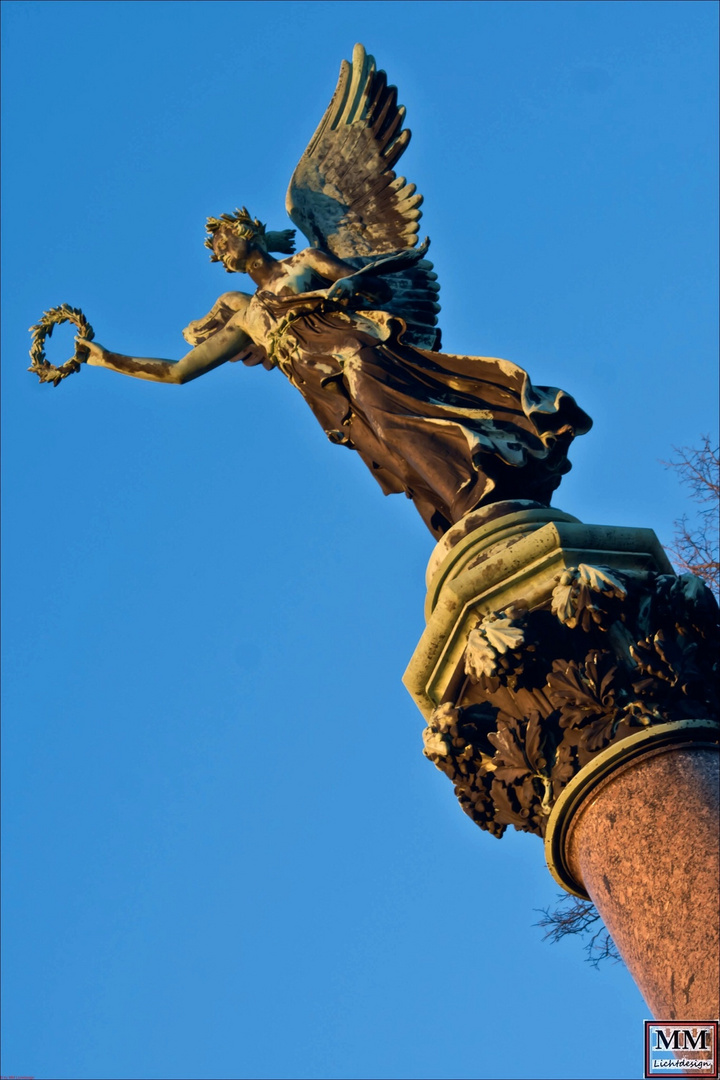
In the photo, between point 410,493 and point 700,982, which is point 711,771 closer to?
point 700,982

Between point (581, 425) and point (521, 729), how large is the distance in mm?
2147

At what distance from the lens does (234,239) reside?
417 inches

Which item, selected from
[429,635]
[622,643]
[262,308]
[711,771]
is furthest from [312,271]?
[711,771]

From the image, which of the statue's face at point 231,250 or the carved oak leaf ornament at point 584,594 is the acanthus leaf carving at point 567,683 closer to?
the carved oak leaf ornament at point 584,594

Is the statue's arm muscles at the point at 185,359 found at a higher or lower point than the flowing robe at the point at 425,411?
higher

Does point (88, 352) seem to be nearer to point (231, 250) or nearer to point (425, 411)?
point (231, 250)

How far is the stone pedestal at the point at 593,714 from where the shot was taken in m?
6.00

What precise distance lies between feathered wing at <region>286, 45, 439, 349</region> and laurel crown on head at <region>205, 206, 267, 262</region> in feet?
1.33

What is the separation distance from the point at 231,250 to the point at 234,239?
9cm

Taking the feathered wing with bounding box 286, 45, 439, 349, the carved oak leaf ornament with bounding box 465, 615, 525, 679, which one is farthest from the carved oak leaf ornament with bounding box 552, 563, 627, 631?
the feathered wing with bounding box 286, 45, 439, 349

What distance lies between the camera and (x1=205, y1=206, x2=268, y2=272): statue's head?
1052 centimetres

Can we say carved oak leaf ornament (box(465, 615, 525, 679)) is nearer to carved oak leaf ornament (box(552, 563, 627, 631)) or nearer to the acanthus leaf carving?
the acanthus leaf carving

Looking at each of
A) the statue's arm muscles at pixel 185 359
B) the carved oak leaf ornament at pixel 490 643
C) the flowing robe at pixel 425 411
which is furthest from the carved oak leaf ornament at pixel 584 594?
the statue's arm muscles at pixel 185 359

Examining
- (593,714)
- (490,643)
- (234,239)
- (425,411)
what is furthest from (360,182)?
(593,714)
